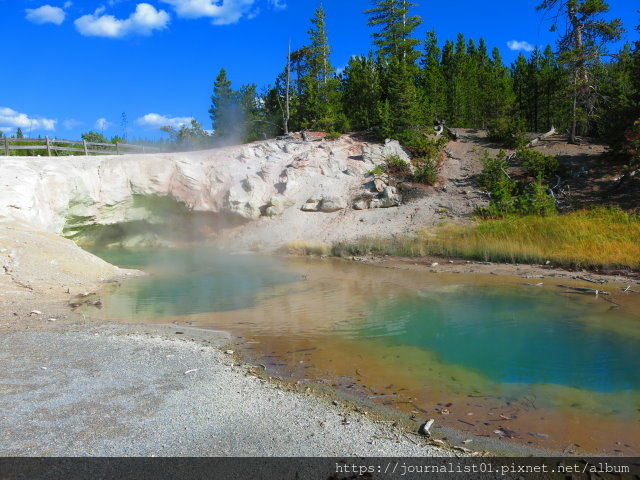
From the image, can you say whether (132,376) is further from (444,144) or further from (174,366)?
(444,144)

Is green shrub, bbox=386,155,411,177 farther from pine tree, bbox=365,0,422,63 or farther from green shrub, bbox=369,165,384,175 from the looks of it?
pine tree, bbox=365,0,422,63

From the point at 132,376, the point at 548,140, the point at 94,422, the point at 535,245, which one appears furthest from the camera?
the point at 548,140

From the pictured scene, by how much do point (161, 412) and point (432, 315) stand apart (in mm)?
7138

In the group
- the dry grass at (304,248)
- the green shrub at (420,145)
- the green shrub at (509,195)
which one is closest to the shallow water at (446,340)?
the dry grass at (304,248)

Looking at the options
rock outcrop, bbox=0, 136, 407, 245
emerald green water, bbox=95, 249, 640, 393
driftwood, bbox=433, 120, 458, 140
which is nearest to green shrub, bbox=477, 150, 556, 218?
rock outcrop, bbox=0, 136, 407, 245

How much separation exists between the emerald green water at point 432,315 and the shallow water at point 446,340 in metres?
0.04

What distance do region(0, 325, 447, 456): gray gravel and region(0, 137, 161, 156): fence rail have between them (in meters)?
20.4

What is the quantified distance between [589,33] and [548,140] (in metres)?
5.66

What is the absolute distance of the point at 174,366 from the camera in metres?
7.45

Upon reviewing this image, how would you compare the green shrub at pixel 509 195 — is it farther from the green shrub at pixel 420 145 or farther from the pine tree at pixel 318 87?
the pine tree at pixel 318 87

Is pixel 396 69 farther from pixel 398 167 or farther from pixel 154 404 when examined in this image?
pixel 154 404

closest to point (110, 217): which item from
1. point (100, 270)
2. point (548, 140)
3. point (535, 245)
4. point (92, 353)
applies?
point (100, 270)

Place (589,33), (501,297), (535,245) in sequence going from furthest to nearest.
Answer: (589,33) → (535,245) → (501,297)

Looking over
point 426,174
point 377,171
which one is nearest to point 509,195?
point 426,174
